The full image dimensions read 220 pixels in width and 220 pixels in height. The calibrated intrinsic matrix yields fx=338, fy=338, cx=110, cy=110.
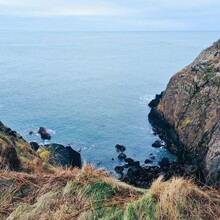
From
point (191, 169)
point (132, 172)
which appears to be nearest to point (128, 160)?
point (132, 172)

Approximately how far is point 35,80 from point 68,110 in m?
35.4

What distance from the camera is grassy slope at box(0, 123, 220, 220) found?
666cm

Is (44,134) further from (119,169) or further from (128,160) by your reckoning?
(119,169)

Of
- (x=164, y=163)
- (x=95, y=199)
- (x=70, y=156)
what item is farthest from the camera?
(x=164, y=163)

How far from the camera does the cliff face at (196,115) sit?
43.7m

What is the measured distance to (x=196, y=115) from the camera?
5222 cm

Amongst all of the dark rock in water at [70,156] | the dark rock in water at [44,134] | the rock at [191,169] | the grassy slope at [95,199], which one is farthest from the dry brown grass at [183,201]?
the dark rock in water at [44,134]

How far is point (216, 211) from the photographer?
22.1 ft

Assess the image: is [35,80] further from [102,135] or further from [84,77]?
[102,135]

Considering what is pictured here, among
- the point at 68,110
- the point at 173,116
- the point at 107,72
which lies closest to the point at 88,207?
the point at 173,116

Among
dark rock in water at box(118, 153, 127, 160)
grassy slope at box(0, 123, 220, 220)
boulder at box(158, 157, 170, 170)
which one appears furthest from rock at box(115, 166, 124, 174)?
grassy slope at box(0, 123, 220, 220)

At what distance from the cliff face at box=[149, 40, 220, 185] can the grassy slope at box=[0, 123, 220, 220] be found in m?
30.9

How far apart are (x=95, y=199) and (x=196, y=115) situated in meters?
47.1

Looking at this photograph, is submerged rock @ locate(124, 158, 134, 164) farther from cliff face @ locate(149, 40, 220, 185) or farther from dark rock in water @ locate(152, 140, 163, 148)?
dark rock in water @ locate(152, 140, 163, 148)
